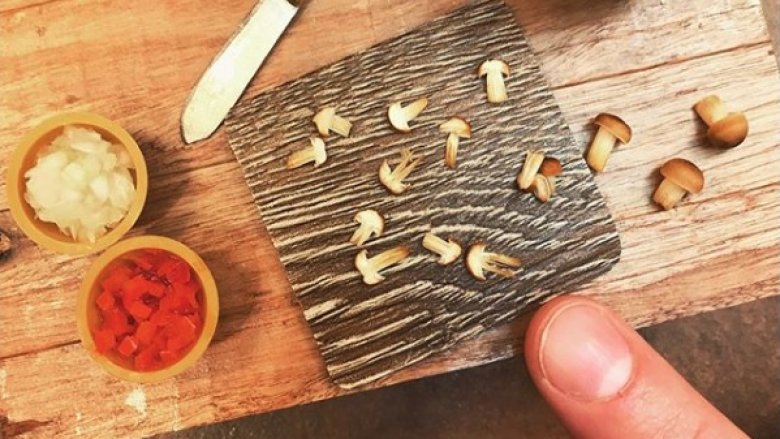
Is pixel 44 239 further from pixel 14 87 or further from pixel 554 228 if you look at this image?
pixel 554 228

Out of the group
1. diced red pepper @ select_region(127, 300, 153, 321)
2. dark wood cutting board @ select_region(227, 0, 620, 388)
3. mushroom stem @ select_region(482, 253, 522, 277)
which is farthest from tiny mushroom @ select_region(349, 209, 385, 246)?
diced red pepper @ select_region(127, 300, 153, 321)

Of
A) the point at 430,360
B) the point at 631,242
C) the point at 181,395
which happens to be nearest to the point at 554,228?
the point at 631,242

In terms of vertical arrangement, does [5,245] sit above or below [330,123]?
below

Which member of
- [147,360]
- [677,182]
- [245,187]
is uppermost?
[677,182]

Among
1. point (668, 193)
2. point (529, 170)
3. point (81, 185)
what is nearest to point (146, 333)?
point (81, 185)

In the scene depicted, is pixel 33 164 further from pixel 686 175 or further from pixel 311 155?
pixel 686 175
